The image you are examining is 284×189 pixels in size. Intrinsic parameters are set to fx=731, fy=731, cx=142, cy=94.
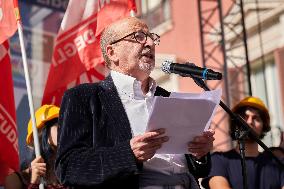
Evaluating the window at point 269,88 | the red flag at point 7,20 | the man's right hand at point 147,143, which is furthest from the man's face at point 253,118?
the window at point 269,88

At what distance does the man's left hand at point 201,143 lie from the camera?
122 inches

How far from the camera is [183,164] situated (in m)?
3.30

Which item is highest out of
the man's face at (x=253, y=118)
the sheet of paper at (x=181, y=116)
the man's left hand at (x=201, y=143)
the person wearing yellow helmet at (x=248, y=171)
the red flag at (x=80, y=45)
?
the red flag at (x=80, y=45)

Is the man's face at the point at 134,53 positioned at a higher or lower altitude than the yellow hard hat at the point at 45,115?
higher

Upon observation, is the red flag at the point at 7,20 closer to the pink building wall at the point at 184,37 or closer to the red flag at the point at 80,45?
the red flag at the point at 80,45

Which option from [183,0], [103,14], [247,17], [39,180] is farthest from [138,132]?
[183,0]

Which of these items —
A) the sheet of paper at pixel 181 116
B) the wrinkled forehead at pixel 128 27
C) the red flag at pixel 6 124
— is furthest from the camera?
the red flag at pixel 6 124

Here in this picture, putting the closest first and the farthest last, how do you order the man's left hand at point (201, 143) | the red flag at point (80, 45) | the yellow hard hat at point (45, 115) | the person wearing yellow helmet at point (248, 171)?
the man's left hand at point (201, 143)
the person wearing yellow helmet at point (248, 171)
the yellow hard hat at point (45, 115)
the red flag at point (80, 45)

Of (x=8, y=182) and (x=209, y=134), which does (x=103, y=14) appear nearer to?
(x=8, y=182)

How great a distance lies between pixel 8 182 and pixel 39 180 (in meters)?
0.26

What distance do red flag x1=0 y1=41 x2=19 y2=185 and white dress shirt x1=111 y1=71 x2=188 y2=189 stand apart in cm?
166

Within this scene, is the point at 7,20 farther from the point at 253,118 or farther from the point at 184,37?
the point at 184,37

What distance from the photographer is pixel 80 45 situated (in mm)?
5414

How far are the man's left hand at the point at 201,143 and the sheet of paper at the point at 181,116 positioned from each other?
1.0 inches
